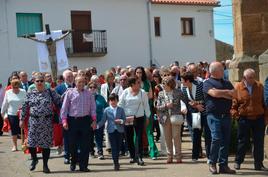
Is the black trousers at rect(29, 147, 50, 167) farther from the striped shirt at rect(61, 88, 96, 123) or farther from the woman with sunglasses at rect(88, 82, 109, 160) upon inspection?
the woman with sunglasses at rect(88, 82, 109, 160)

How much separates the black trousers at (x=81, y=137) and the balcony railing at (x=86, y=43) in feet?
60.5

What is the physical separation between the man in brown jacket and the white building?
18913mm

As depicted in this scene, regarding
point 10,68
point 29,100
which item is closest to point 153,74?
point 29,100

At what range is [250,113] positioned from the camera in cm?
975

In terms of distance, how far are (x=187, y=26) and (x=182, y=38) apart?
986mm

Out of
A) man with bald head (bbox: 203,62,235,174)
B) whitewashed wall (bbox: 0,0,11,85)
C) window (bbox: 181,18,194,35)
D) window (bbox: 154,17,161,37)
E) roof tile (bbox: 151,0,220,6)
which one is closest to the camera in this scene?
man with bald head (bbox: 203,62,235,174)

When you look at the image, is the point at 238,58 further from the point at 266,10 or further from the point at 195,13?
the point at 195,13

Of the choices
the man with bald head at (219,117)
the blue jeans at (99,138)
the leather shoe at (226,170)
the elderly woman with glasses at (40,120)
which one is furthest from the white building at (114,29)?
the leather shoe at (226,170)

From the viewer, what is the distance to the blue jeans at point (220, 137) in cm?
945

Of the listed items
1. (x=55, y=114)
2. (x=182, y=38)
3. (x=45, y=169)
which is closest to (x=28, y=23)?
(x=182, y=38)

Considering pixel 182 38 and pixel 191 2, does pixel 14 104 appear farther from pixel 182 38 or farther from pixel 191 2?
pixel 191 2

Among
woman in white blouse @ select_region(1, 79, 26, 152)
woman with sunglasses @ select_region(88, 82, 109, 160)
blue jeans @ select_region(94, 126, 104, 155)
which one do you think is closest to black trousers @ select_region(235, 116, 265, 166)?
woman with sunglasses @ select_region(88, 82, 109, 160)

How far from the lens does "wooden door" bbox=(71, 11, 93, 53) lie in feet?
96.1

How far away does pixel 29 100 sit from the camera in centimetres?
1059
